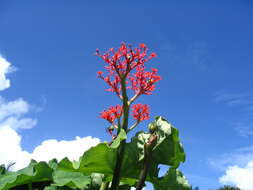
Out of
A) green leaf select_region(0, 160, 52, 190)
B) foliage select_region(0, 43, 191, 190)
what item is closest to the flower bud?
foliage select_region(0, 43, 191, 190)

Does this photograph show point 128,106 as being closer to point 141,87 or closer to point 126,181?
point 141,87

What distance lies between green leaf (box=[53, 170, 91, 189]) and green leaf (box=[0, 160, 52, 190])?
0.10 m

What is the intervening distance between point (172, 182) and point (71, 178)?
1.16 metres

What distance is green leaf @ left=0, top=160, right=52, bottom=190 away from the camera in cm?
369

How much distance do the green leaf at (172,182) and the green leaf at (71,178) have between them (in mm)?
838

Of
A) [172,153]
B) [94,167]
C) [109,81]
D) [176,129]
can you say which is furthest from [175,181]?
[109,81]

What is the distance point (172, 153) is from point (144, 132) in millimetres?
399

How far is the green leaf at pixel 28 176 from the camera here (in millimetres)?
3690

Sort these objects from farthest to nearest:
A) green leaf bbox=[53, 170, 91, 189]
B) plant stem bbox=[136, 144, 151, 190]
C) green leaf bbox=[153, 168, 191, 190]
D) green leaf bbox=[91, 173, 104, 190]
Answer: green leaf bbox=[91, 173, 104, 190], green leaf bbox=[153, 168, 191, 190], green leaf bbox=[53, 170, 91, 189], plant stem bbox=[136, 144, 151, 190]

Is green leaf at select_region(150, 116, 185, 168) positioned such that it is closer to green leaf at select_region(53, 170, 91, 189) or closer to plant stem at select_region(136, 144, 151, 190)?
plant stem at select_region(136, 144, 151, 190)

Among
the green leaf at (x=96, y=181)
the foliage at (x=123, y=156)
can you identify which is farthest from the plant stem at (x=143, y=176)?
the green leaf at (x=96, y=181)

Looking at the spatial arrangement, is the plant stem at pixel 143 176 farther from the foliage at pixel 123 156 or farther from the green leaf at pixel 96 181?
the green leaf at pixel 96 181

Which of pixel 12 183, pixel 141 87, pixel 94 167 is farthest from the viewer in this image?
pixel 141 87

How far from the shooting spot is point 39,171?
12.4ft
